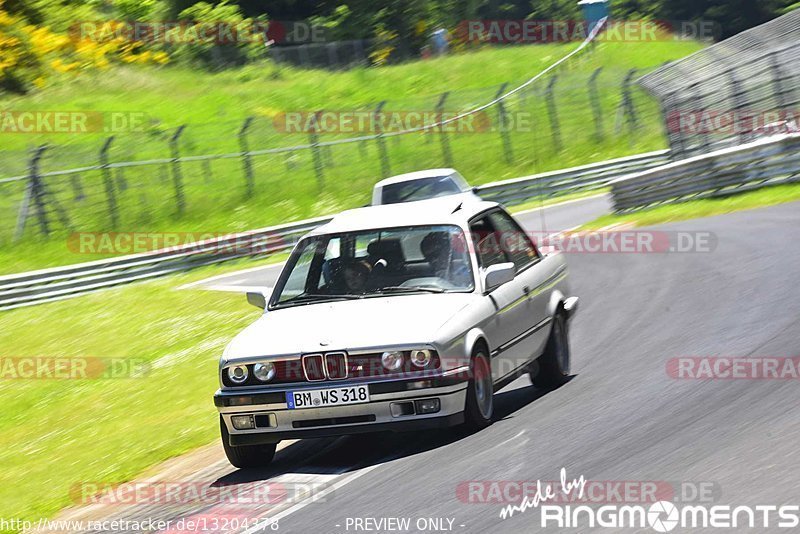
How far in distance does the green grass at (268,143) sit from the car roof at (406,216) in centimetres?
1856

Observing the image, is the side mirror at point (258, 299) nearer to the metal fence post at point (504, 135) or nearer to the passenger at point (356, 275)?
the passenger at point (356, 275)

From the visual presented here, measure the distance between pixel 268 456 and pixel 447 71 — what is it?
53.4 meters

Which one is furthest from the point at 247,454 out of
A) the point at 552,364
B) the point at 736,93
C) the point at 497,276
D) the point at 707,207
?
the point at 736,93

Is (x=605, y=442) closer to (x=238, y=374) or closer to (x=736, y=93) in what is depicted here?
(x=238, y=374)

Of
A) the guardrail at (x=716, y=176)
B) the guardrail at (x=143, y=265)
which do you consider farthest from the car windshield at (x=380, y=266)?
the guardrail at (x=716, y=176)

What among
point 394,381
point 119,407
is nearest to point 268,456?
point 394,381

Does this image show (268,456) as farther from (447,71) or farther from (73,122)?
(447,71)

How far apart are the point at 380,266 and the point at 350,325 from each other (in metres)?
0.89

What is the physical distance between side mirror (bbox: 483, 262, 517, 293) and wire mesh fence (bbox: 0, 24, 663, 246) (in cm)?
1938

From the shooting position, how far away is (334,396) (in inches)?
309

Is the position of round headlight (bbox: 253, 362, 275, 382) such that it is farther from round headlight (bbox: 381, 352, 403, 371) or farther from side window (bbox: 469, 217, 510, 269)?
side window (bbox: 469, 217, 510, 269)

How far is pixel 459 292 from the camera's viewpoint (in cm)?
862

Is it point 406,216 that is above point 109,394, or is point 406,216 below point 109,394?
above

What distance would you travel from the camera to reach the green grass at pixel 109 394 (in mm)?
9906
